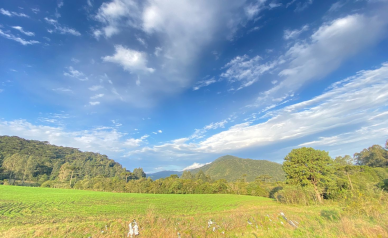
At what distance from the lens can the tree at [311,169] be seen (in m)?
33.4

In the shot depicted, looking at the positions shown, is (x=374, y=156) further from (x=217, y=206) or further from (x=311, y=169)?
(x=217, y=206)

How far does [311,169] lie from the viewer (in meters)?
34.1

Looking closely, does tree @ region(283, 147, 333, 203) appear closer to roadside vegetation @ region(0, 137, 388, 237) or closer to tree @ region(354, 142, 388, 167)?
roadside vegetation @ region(0, 137, 388, 237)

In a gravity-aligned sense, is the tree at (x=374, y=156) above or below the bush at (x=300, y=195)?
above

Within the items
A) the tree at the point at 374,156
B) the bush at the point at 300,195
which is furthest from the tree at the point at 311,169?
the tree at the point at 374,156

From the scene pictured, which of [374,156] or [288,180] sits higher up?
[374,156]

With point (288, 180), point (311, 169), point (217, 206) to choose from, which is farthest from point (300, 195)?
point (217, 206)

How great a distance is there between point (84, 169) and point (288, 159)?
489ft

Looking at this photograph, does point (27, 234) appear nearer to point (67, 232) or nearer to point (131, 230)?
point (67, 232)

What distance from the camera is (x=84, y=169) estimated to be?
130 meters

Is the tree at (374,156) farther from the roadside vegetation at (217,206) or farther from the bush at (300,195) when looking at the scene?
the bush at (300,195)

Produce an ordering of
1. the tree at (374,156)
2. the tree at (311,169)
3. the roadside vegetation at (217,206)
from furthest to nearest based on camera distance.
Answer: the tree at (374,156), the tree at (311,169), the roadside vegetation at (217,206)

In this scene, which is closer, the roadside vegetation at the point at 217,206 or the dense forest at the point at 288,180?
the roadside vegetation at the point at 217,206

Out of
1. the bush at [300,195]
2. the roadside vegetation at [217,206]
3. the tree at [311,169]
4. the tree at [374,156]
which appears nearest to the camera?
the roadside vegetation at [217,206]
